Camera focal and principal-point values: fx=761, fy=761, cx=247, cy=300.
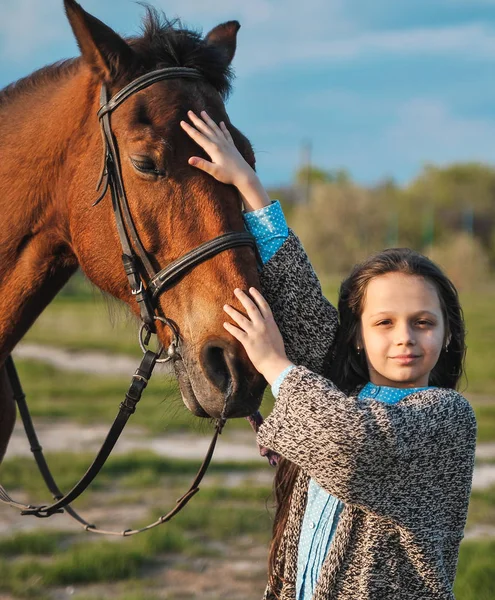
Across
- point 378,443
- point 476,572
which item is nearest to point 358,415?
point 378,443

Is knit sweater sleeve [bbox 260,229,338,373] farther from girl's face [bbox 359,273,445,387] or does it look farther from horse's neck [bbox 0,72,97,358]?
horse's neck [bbox 0,72,97,358]

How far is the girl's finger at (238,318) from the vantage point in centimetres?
203

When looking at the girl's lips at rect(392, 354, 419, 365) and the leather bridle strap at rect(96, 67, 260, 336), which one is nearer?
the girl's lips at rect(392, 354, 419, 365)

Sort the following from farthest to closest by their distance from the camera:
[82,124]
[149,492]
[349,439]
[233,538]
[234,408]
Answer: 1. [149,492]
2. [233,538]
3. [82,124]
4. [234,408]
5. [349,439]

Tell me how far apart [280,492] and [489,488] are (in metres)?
4.07

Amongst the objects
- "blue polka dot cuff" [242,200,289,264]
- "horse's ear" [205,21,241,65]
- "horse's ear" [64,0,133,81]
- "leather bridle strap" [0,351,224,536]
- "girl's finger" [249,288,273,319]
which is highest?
"horse's ear" [205,21,241,65]

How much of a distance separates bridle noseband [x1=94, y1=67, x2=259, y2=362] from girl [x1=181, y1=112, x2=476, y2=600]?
0.22 metres

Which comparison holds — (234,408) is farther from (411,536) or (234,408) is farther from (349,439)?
(411,536)

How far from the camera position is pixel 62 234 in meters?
2.56

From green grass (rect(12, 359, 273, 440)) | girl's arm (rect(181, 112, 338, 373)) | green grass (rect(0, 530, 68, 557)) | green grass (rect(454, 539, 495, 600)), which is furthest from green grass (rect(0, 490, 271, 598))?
girl's arm (rect(181, 112, 338, 373))

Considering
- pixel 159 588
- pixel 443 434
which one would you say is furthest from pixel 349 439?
pixel 159 588

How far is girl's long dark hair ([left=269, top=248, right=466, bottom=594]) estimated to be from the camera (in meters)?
2.16

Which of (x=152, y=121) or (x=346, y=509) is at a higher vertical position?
(x=152, y=121)

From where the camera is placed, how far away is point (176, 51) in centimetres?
241
